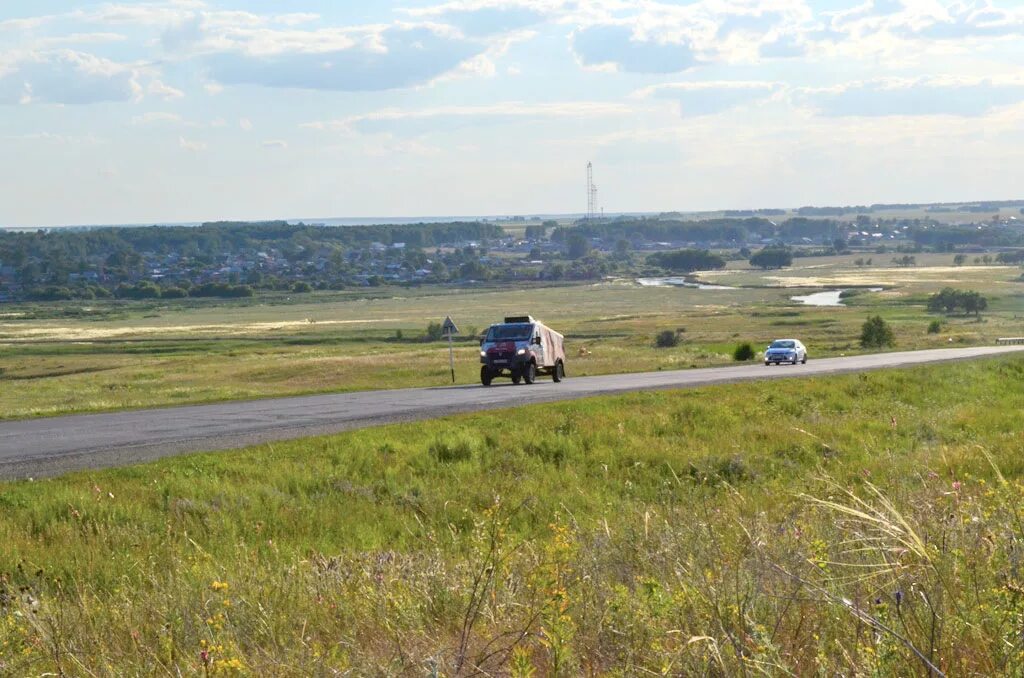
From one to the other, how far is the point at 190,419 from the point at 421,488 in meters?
9.25

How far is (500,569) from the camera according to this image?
291 inches

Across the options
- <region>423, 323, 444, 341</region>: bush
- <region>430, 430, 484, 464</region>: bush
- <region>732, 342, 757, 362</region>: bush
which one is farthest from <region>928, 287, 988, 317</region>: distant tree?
<region>430, 430, 484, 464</region>: bush

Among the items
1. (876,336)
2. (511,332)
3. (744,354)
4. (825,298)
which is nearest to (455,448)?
(511,332)

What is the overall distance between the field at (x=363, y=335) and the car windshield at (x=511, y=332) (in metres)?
4.33

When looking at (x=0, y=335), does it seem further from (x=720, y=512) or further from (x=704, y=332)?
(x=720, y=512)

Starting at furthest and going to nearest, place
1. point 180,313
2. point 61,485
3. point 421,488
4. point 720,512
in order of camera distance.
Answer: point 180,313 → point 421,488 → point 61,485 → point 720,512

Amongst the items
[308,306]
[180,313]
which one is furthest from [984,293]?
[180,313]

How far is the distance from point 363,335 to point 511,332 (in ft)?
266

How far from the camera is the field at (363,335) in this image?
50.9m

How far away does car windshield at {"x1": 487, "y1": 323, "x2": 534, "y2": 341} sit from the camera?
118 ft

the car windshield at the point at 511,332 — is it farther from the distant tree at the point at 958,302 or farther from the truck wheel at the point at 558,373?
the distant tree at the point at 958,302

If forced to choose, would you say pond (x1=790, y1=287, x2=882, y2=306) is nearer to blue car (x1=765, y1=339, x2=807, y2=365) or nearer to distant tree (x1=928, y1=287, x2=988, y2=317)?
distant tree (x1=928, y1=287, x2=988, y2=317)

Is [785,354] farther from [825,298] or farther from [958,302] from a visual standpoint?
[825,298]

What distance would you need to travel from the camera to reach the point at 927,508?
751 centimetres
